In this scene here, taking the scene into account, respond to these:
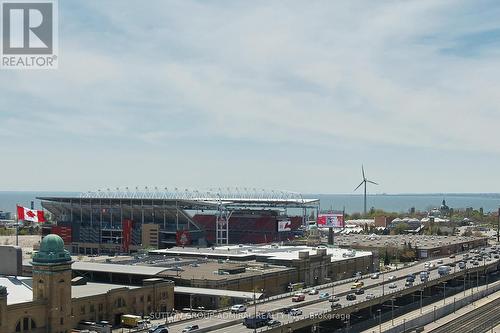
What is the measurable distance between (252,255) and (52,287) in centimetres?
7240

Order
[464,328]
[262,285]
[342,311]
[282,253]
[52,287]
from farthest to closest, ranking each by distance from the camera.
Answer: [282,253] < [262,285] < [464,328] < [342,311] < [52,287]

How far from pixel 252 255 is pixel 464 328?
179 ft

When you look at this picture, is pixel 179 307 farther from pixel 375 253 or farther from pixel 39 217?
pixel 375 253

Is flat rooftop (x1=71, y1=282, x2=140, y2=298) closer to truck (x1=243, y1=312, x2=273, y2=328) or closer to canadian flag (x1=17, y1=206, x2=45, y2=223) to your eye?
truck (x1=243, y1=312, x2=273, y2=328)

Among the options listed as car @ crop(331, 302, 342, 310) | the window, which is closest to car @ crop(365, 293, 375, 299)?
car @ crop(331, 302, 342, 310)

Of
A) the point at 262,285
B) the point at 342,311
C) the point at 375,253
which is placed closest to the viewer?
the point at 342,311

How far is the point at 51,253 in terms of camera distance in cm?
8381

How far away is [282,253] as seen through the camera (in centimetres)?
15725

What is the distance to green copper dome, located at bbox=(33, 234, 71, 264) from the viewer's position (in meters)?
83.5

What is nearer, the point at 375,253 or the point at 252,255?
the point at 252,255

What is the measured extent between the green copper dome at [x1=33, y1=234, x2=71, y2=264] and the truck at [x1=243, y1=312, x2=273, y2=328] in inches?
905

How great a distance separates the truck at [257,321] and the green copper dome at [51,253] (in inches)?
905

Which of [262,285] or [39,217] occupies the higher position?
[39,217]

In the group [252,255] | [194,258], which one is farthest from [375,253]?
[194,258]
